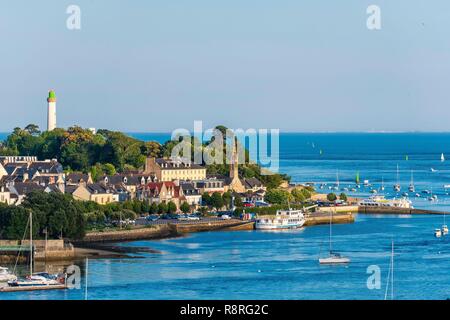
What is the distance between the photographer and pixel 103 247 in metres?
19.8

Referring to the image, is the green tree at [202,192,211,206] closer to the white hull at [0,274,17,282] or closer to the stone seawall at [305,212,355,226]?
the stone seawall at [305,212,355,226]

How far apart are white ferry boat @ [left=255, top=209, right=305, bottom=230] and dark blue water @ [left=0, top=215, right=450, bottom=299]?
1.15 meters

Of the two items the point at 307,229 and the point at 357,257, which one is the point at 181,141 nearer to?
the point at 307,229

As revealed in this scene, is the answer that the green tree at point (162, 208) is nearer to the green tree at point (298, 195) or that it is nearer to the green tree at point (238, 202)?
the green tree at point (238, 202)

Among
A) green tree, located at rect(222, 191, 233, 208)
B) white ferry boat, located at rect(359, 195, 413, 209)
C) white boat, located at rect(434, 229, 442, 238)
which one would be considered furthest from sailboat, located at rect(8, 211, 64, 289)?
white ferry boat, located at rect(359, 195, 413, 209)

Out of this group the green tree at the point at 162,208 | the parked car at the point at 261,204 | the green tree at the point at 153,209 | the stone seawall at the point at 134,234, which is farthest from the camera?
the parked car at the point at 261,204

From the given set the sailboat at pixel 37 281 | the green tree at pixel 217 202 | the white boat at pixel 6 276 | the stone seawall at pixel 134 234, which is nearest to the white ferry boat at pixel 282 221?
the green tree at pixel 217 202

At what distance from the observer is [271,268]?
55.9 feet

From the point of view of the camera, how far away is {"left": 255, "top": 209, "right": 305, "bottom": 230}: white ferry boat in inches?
990

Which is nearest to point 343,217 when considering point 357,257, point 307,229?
point 307,229

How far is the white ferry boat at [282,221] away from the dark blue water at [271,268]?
3.77 ft

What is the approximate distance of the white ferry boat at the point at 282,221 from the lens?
25141 millimetres
